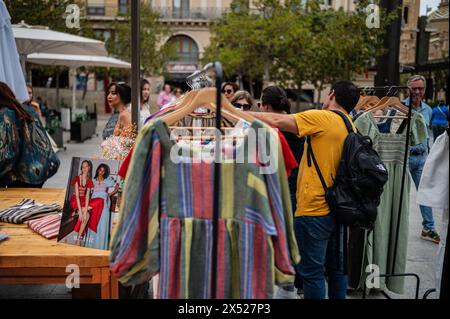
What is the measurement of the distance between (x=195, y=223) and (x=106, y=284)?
0.90 m

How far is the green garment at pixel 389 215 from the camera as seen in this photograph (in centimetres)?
370

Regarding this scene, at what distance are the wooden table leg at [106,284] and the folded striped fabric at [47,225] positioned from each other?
1.56ft

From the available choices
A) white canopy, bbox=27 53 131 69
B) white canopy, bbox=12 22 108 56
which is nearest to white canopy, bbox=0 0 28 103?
white canopy, bbox=12 22 108 56

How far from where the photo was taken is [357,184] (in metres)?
2.73

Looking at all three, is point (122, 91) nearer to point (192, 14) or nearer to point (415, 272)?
point (415, 272)

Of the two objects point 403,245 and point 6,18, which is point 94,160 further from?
point 403,245

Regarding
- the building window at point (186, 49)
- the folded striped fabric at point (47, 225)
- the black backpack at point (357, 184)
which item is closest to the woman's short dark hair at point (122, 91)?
the folded striped fabric at point (47, 225)

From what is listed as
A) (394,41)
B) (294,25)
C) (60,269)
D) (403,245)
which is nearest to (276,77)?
(294,25)

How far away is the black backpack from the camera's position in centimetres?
271

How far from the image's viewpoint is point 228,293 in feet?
6.36

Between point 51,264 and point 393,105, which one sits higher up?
point 393,105

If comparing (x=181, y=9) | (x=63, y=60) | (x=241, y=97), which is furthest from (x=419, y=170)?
(x=181, y=9)

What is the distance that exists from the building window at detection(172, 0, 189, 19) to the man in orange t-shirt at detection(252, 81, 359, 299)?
38.1m

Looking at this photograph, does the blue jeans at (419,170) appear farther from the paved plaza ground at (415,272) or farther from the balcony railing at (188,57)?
the balcony railing at (188,57)
